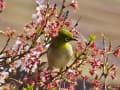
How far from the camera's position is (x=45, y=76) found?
6.98ft

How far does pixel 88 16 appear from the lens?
9711 millimetres

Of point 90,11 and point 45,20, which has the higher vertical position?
point 90,11

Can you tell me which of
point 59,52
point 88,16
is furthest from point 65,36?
point 88,16

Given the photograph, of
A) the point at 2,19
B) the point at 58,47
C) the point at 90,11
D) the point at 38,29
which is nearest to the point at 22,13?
the point at 2,19

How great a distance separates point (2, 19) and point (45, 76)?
6093 millimetres

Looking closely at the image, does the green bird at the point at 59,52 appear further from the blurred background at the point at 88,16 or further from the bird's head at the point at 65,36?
the blurred background at the point at 88,16

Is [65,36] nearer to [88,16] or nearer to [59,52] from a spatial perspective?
[59,52]

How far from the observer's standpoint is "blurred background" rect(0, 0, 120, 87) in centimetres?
823

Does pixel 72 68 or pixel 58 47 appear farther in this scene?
pixel 58 47

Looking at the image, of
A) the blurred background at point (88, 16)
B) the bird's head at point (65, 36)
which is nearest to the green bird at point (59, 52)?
the bird's head at point (65, 36)

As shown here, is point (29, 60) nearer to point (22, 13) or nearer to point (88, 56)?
point (88, 56)

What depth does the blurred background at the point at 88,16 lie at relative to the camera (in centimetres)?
823

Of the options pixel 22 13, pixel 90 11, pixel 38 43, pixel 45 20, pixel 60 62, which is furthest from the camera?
pixel 90 11

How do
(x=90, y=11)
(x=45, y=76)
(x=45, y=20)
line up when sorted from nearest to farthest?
(x=45, y=20), (x=45, y=76), (x=90, y=11)
